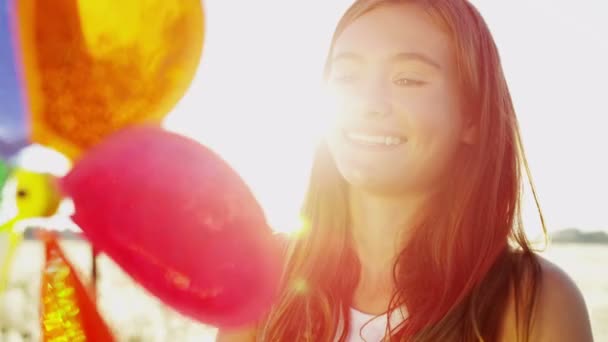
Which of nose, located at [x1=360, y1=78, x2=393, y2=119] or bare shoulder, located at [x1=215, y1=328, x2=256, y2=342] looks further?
bare shoulder, located at [x1=215, y1=328, x2=256, y2=342]

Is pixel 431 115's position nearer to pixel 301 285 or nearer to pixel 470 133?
pixel 470 133

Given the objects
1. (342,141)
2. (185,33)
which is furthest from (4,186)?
(342,141)

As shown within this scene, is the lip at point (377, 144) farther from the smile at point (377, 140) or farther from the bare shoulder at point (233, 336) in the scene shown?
the bare shoulder at point (233, 336)

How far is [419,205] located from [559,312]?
0.17m

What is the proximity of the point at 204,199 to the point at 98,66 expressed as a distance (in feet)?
0.39

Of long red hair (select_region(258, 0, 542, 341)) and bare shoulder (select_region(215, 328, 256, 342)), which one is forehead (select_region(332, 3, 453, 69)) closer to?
long red hair (select_region(258, 0, 542, 341))

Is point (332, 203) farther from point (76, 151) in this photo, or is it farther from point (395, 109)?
Result: point (76, 151)

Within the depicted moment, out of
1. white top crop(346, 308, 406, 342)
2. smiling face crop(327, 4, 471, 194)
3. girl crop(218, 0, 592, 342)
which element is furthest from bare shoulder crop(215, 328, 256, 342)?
smiling face crop(327, 4, 471, 194)

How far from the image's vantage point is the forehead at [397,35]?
0.70 metres

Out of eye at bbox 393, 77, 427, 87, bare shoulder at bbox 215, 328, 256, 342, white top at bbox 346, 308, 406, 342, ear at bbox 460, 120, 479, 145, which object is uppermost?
eye at bbox 393, 77, 427, 87

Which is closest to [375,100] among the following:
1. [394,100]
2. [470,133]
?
[394,100]

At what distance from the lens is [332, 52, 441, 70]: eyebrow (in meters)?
0.70

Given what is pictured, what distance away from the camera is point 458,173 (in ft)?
2.56

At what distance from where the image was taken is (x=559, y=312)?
2.40 feet
